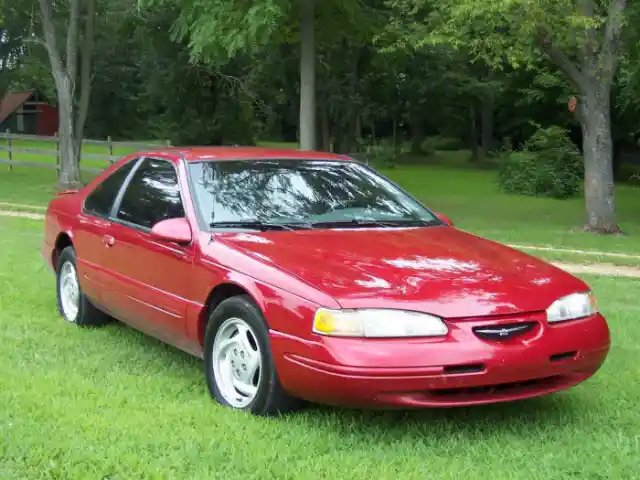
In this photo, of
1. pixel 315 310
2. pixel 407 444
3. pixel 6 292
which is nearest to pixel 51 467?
pixel 315 310

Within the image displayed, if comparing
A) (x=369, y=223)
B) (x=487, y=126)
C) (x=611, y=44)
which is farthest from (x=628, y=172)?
(x=369, y=223)

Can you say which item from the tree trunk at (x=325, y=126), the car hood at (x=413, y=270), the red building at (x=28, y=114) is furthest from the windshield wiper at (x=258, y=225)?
the red building at (x=28, y=114)

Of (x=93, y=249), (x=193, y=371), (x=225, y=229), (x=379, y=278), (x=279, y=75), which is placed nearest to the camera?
(x=379, y=278)

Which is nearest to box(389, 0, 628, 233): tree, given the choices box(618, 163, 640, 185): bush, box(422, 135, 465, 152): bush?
box(618, 163, 640, 185): bush

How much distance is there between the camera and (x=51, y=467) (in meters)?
3.76

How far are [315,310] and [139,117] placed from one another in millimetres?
65623

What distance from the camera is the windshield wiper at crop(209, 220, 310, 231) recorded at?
5.12m

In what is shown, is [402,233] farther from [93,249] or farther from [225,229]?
[93,249]

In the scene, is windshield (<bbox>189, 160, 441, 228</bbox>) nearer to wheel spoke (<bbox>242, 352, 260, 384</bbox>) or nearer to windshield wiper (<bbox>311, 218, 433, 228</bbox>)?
windshield wiper (<bbox>311, 218, 433, 228</bbox>)

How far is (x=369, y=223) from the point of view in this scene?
17.9 feet

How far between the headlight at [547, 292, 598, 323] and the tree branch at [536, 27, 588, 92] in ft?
40.1

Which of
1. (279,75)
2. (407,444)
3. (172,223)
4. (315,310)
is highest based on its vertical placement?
(279,75)

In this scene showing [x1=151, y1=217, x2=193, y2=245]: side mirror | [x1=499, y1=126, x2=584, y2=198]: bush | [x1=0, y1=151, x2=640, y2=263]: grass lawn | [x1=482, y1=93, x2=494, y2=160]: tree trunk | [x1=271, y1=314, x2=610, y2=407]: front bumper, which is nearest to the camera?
[x1=271, y1=314, x2=610, y2=407]: front bumper

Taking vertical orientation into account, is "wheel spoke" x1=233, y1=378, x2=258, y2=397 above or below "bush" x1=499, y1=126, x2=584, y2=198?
below
